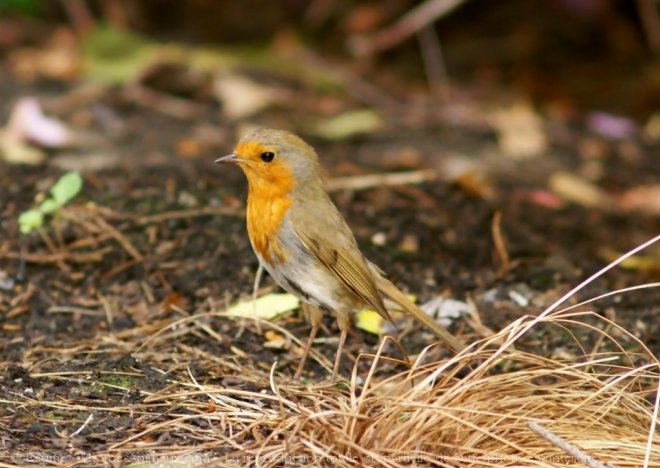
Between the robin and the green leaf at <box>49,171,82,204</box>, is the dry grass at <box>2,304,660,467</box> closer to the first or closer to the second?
the robin

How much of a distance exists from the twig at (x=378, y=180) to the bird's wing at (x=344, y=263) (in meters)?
1.50

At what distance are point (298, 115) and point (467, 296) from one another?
281 cm

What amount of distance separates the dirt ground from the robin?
275 millimetres

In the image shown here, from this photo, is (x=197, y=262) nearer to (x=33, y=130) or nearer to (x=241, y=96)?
(x=33, y=130)

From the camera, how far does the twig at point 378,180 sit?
5578 millimetres

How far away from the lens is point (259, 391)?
144 inches

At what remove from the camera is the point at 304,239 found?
4012 mm

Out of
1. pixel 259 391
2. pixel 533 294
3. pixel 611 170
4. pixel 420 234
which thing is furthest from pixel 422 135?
pixel 259 391

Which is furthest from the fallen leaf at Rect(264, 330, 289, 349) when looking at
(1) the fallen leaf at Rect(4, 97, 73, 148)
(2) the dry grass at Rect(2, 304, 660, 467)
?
(1) the fallen leaf at Rect(4, 97, 73, 148)

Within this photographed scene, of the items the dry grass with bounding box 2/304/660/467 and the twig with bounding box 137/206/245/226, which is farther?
the twig with bounding box 137/206/245/226

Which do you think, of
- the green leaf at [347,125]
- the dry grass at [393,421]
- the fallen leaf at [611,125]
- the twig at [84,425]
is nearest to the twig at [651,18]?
the fallen leaf at [611,125]

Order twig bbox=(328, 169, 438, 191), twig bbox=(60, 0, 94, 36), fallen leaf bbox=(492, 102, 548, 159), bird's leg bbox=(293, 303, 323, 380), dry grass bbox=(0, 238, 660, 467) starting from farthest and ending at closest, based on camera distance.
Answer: twig bbox=(60, 0, 94, 36), fallen leaf bbox=(492, 102, 548, 159), twig bbox=(328, 169, 438, 191), bird's leg bbox=(293, 303, 323, 380), dry grass bbox=(0, 238, 660, 467)

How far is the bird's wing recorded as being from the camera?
398cm

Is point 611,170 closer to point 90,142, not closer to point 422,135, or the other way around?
point 422,135
